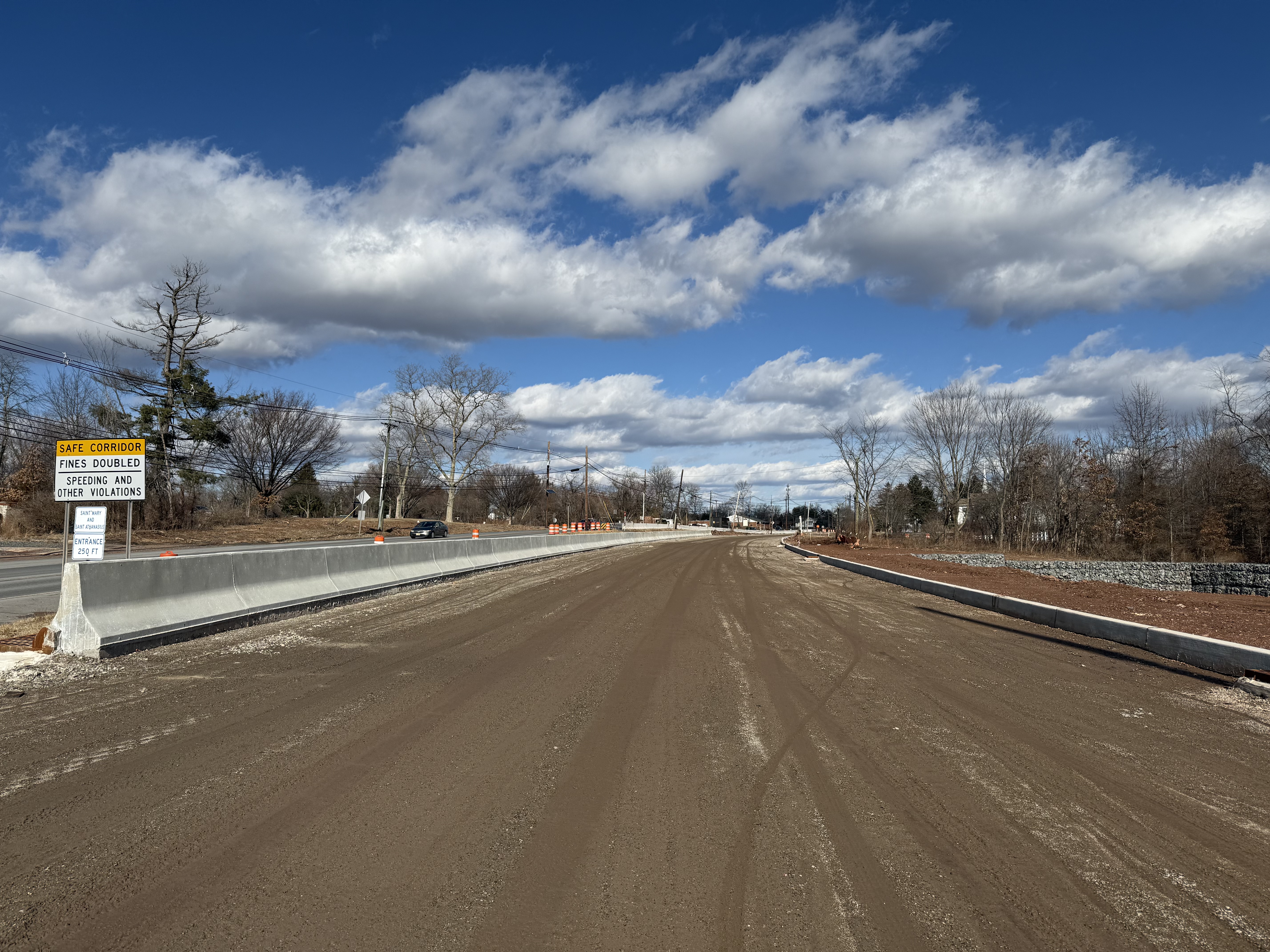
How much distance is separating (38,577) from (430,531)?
3305cm

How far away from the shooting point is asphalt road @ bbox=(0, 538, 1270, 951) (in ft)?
12.0

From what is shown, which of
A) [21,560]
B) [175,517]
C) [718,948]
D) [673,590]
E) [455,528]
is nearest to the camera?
[718,948]

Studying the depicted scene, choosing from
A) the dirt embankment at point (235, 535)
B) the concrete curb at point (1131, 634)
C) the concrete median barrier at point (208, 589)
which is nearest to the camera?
the concrete median barrier at point (208, 589)

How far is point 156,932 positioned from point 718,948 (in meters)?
2.54

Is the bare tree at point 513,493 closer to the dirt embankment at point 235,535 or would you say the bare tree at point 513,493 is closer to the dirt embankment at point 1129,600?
the dirt embankment at point 235,535

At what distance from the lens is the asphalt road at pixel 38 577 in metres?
14.1

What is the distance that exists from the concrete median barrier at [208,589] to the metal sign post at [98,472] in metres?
1.80

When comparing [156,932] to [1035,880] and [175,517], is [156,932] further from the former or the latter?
[175,517]

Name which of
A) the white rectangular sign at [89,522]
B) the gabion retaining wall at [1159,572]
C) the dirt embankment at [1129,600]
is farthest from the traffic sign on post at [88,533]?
the gabion retaining wall at [1159,572]

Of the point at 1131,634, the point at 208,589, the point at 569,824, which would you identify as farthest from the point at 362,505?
the point at 569,824

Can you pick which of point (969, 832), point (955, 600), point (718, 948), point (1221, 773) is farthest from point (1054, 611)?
point (718, 948)

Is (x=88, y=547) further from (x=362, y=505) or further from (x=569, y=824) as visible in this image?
(x=362, y=505)

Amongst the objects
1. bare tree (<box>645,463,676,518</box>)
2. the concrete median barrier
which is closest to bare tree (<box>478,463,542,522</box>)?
bare tree (<box>645,463,676,518</box>)

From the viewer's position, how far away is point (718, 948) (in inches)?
136
